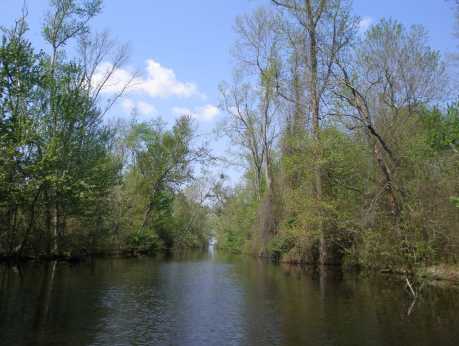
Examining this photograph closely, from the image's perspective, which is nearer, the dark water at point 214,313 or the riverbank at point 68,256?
the dark water at point 214,313

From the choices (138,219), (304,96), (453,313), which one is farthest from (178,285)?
(138,219)

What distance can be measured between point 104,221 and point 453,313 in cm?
2676

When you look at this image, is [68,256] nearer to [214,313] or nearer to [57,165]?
[57,165]

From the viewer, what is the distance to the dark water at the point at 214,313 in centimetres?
976

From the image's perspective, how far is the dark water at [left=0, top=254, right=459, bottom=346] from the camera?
9760 millimetres

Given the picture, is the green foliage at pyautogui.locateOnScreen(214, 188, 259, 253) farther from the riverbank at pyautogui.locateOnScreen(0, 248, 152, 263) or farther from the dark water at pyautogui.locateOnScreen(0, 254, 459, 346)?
the dark water at pyautogui.locateOnScreen(0, 254, 459, 346)

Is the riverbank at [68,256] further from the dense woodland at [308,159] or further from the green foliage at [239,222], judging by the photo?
the green foliage at [239,222]

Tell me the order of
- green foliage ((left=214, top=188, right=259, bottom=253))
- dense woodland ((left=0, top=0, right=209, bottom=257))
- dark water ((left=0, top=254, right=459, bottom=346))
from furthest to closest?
1. green foliage ((left=214, top=188, right=259, bottom=253))
2. dense woodland ((left=0, top=0, right=209, bottom=257))
3. dark water ((left=0, top=254, right=459, bottom=346))

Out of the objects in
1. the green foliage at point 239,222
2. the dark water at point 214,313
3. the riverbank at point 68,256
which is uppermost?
the green foliage at point 239,222

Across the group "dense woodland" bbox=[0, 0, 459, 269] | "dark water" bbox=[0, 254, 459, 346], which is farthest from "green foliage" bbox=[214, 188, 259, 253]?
"dark water" bbox=[0, 254, 459, 346]

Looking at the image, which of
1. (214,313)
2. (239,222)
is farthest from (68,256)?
(239,222)

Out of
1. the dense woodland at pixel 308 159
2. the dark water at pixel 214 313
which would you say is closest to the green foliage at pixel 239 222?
the dense woodland at pixel 308 159

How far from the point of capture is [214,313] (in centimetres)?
1280

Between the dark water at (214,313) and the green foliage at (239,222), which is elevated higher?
the green foliage at (239,222)
